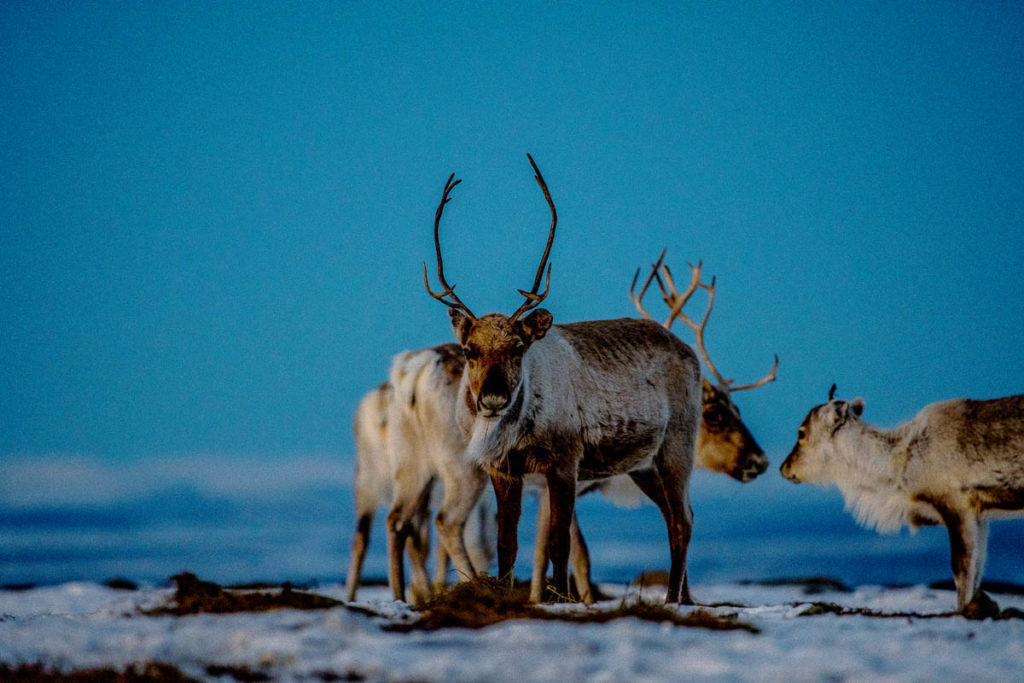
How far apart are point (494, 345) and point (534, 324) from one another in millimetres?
401

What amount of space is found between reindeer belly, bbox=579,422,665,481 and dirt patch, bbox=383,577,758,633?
5.44 ft

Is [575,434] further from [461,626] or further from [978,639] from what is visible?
[978,639]

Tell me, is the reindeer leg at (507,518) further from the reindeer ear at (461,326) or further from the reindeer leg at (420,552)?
the reindeer leg at (420,552)

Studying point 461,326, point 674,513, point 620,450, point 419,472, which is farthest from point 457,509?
point 461,326

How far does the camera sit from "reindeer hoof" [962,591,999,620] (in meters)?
6.53

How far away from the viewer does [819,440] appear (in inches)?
472

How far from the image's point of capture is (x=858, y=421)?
11719 mm

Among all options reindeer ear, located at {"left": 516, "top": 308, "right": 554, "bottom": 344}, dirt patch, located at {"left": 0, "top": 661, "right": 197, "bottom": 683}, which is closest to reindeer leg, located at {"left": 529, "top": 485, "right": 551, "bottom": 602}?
reindeer ear, located at {"left": 516, "top": 308, "right": 554, "bottom": 344}

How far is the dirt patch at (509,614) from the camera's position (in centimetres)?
565

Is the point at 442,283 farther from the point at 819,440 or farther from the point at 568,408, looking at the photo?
the point at 819,440

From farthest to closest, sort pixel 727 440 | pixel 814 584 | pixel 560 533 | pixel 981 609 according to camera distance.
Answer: pixel 814 584
pixel 727 440
pixel 560 533
pixel 981 609

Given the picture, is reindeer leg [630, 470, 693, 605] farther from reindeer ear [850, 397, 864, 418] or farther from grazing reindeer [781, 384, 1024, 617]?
reindeer ear [850, 397, 864, 418]

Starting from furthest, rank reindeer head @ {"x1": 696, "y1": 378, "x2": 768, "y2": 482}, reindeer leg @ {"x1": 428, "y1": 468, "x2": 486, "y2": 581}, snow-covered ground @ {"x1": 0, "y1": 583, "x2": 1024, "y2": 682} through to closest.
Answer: reindeer head @ {"x1": 696, "y1": 378, "x2": 768, "y2": 482}, reindeer leg @ {"x1": 428, "y1": 468, "x2": 486, "y2": 581}, snow-covered ground @ {"x1": 0, "y1": 583, "x2": 1024, "y2": 682}

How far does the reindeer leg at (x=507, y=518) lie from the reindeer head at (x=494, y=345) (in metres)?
0.58
